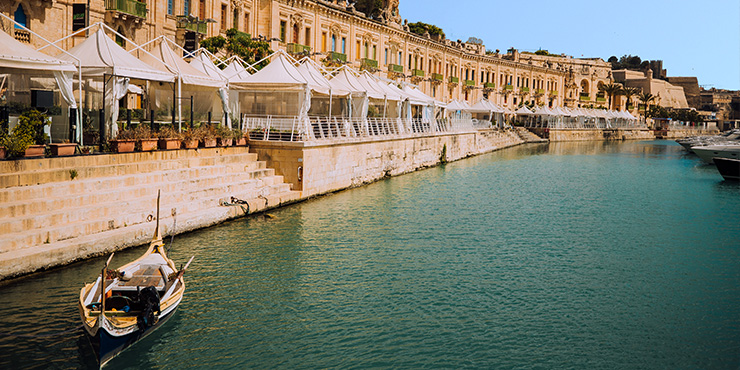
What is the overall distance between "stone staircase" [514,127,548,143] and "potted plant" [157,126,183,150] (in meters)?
57.6

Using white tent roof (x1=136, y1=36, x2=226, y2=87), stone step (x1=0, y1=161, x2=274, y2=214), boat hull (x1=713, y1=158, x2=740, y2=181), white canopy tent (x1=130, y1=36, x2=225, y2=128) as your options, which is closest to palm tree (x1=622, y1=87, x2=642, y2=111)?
boat hull (x1=713, y1=158, x2=740, y2=181)

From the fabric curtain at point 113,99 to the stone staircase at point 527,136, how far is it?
58455mm

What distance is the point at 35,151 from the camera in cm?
1427

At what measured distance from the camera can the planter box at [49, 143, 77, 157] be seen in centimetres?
1484

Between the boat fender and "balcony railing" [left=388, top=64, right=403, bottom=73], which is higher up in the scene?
"balcony railing" [left=388, top=64, right=403, bottom=73]

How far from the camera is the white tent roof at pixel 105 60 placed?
58.4ft

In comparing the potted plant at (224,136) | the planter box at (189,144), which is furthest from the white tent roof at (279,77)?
the planter box at (189,144)

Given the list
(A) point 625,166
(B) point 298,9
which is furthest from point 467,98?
(B) point 298,9

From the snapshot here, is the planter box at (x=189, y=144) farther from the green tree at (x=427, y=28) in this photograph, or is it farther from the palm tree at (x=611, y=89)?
the palm tree at (x=611, y=89)

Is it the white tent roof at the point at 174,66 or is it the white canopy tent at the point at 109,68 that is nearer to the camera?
the white canopy tent at the point at 109,68

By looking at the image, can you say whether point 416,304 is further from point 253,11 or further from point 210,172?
point 253,11

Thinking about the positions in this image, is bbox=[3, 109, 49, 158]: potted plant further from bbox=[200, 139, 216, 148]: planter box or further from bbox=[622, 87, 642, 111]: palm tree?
bbox=[622, 87, 642, 111]: palm tree

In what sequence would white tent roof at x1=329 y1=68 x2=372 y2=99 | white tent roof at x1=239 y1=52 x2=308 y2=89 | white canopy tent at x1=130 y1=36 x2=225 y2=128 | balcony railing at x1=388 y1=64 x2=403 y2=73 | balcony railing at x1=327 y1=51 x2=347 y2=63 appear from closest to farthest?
white canopy tent at x1=130 y1=36 x2=225 y2=128, white tent roof at x1=239 y1=52 x2=308 y2=89, white tent roof at x1=329 y1=68 x2=372 y2=99, balcony railing at x1=327 y1=51 x2=347 y2=63, balcony railing at x1=388 y1=64 x2=403 y2=73

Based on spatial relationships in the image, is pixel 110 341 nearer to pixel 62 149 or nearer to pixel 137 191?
pixel 137 191
